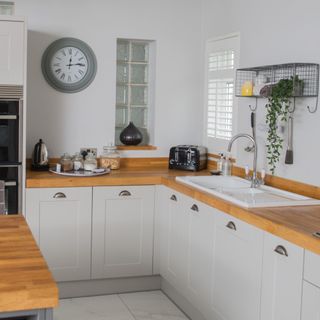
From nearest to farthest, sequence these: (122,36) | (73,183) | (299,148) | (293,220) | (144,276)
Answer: (293,220), (299,148), (73,183), (144,276), (122,36)

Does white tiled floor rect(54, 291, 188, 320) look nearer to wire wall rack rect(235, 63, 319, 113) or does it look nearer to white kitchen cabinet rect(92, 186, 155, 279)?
white kitchen cabinet rect(92, 186, 155, 279)

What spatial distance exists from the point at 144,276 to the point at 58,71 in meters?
1.80

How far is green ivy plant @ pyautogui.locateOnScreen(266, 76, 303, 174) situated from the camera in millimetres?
3639

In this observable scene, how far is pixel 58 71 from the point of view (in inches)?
194

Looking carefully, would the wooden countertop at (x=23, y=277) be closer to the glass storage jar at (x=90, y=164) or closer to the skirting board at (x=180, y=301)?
the skirting board at (x=180, y=301)

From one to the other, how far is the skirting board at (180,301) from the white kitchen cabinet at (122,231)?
20 centimetres

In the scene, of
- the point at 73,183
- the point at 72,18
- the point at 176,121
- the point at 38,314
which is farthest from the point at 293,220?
the point at 72,18

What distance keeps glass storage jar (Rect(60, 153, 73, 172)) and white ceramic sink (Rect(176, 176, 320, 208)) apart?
93 cm

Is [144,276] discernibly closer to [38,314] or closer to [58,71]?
[58,71]

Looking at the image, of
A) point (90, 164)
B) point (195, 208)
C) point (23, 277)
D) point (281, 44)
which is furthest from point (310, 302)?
point (90, 164)

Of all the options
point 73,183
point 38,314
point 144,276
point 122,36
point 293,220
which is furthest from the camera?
point 122,36

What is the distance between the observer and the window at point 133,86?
17.2 ft

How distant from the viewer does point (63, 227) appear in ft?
14.5

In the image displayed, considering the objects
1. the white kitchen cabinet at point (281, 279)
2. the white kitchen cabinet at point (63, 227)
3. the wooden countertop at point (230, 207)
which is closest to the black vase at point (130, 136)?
the wooden countertop at point (230, 207)
